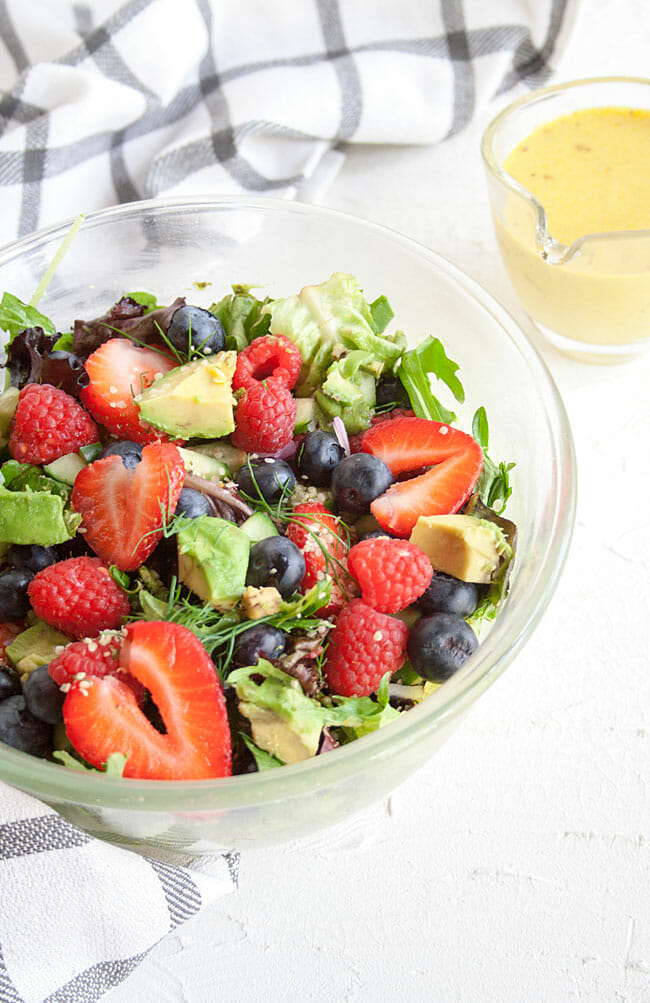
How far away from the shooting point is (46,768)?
136cm

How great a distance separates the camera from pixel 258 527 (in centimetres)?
165

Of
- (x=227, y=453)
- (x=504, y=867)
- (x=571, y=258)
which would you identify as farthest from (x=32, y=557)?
(x=571, y=258)

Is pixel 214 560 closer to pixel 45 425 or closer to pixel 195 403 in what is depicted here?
pixel 195 403

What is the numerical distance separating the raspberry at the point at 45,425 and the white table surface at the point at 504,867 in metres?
0.84

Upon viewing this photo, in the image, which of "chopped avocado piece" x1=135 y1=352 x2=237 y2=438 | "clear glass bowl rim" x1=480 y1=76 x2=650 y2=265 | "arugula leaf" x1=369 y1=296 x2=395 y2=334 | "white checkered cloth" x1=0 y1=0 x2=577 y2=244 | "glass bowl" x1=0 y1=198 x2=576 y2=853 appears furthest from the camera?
"white checkered cloth" x1=0 y1=0 x2=577 y2=244

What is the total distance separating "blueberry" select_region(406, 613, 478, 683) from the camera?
1517 mm

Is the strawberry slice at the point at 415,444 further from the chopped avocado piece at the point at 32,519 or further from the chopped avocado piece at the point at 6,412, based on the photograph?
the chopped avocado piece at the point at 6,412

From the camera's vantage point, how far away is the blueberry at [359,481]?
1.68 m

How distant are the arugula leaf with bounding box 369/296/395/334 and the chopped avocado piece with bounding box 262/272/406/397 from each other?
5cm

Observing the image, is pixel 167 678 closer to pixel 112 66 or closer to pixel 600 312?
pixel 600 312

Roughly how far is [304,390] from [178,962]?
1.08 meters

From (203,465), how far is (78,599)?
1.13 ft

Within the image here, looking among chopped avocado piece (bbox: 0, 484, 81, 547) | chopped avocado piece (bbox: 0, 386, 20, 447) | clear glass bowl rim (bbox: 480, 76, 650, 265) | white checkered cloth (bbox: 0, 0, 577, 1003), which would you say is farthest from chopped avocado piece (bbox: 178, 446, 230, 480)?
white checkered cloth (bbox: 0, 0, 577, 1003)

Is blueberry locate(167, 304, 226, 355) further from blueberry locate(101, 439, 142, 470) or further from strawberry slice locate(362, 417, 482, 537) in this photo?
strawberry slice locate(362, 417, 482, 537)
